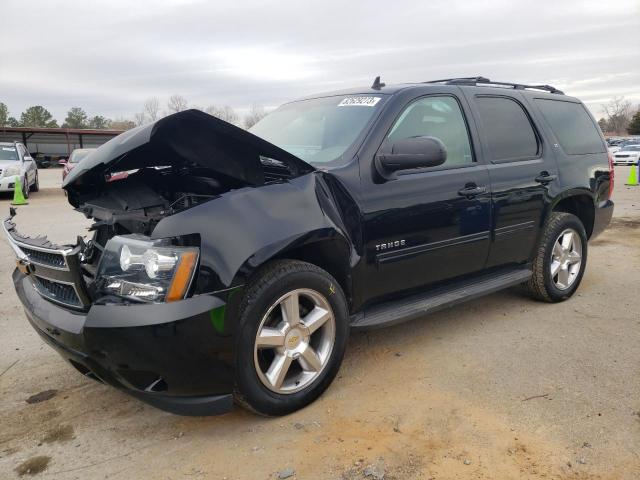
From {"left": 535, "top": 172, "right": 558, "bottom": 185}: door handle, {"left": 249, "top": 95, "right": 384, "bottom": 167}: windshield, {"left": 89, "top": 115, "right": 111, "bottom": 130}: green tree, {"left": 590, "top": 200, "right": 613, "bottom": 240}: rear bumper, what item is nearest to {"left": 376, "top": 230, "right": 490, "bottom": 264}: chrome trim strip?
{"left": 249, "top": 95, "right": 384, "bottom": 167}: windshield

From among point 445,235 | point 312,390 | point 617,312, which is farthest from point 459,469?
point 617,312

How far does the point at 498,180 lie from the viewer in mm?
3902

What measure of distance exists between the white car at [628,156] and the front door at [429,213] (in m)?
26.1

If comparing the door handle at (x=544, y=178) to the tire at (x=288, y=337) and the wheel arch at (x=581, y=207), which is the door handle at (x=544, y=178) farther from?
the tire at (x=288, y=337)

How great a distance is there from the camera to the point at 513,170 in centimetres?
404

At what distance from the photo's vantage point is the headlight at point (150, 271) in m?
2.39

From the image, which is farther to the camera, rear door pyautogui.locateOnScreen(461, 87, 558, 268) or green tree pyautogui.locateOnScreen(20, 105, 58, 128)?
green tree pyautogui.locateOnScreen(20, 105, 58, 128)

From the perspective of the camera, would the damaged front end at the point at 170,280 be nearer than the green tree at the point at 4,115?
Yes

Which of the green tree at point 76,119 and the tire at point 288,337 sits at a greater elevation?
A: the green tree at point 76,119

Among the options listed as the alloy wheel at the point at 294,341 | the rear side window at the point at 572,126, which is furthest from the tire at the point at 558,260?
the alloy wheel at the point at 294,341

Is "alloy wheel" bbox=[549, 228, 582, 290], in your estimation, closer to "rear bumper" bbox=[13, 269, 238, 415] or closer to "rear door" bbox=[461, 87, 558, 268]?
"rear door" bbox=[461, 87, 558, 268]

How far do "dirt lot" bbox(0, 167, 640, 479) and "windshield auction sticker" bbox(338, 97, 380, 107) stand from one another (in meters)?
1.69

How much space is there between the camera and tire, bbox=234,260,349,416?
102 inches

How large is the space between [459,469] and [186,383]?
4.26 ft
